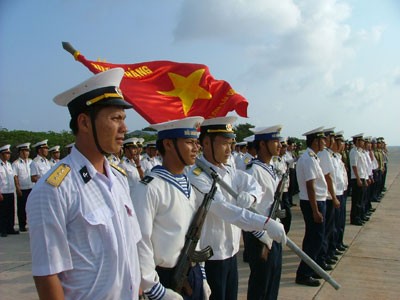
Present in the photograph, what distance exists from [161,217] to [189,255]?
31cm

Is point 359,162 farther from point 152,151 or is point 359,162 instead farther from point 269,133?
point 269,133

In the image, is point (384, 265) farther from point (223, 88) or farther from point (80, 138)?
point (80, 138)

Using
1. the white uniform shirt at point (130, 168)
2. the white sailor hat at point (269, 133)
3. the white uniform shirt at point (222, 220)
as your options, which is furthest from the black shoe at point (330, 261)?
the white uniform shirt at point (130, 168)

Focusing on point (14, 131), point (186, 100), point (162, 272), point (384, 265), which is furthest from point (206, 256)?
point (14, 131)

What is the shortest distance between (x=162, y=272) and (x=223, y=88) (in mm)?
2993

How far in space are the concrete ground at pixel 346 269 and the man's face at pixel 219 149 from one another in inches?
85.4

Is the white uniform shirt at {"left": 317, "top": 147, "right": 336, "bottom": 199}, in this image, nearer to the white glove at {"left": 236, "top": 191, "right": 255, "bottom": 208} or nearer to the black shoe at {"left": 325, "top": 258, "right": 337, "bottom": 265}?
the black shoe at {"left": 325, "top": 258, "right": 337, "bottom": 265}

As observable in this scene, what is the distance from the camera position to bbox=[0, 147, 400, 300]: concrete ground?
4996mm

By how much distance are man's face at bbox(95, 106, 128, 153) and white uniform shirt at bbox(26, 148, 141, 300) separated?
0.12 metres

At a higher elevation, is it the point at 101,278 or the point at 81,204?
the point at 81,204

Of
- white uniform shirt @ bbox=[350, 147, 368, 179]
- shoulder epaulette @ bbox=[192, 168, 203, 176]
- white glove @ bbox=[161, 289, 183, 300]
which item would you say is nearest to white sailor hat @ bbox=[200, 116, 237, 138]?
shoulder epaulette @ bbox=[192, 168, 203, 176]

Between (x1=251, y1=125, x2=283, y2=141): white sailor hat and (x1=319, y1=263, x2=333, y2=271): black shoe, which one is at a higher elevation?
(x1=251, y1=125, x2=283, y2=141): white sailor hat

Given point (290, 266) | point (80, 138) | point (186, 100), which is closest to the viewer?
point (80, 138)

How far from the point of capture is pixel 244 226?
9.98ft
